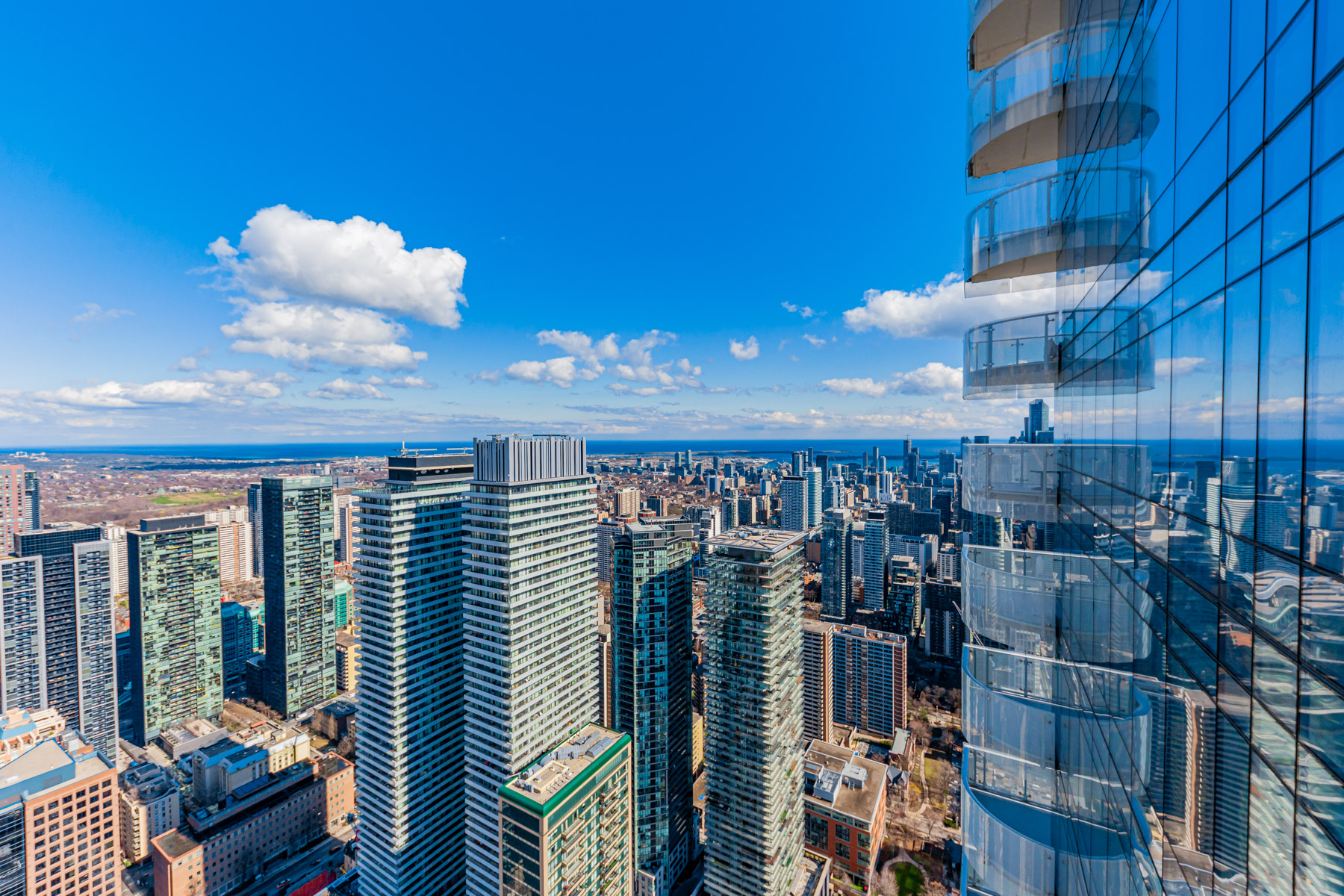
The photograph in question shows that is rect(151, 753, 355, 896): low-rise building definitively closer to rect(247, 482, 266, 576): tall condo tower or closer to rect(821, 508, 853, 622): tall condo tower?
rect(821, 508, 853, 622): tall condo tower

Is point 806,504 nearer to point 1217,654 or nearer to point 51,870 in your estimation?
point 51,870

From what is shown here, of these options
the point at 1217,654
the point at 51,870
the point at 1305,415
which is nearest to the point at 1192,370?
the point at 1305,415

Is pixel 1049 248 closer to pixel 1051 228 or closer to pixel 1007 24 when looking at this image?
pixel 1051 228

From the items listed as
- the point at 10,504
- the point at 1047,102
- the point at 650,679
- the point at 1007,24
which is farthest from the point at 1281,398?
the point at 10,504

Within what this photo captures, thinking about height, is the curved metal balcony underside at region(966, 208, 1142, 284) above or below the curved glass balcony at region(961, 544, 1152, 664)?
above

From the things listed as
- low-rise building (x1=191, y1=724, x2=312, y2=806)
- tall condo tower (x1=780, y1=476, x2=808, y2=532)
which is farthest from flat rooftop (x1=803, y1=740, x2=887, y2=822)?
tall condo tower (x1=780, y1=476, x2=808, y2=532)
